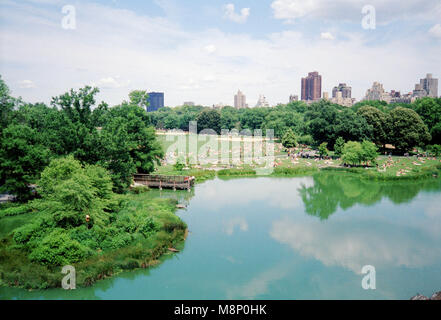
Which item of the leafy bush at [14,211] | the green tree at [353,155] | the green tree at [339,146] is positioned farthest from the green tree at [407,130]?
the leafy bush at [14,211]

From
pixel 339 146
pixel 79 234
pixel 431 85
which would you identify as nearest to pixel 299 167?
pixel 339 146

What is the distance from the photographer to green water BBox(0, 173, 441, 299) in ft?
43.4

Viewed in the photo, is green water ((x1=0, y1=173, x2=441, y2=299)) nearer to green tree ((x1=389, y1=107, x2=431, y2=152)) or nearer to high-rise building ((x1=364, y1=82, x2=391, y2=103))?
green tree ((x1=389, y1=107, x2=431, y2=152))

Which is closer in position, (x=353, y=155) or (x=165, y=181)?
(x=165, y=181)

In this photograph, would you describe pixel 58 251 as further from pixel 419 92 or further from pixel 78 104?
pixel 419 92

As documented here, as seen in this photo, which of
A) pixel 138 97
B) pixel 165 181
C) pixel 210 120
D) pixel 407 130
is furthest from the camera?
pixel 210 120

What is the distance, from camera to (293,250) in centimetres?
1681

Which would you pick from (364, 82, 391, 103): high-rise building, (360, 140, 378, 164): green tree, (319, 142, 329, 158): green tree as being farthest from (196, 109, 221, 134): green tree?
(364, 82, 391, 103): high-rise building

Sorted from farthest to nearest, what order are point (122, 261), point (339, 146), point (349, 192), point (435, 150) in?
point (435, 150)
point (339, 146)
point (349, 192)
point (122, 261)

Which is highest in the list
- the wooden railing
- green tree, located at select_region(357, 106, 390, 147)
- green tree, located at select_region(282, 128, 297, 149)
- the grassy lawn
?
green tree, located at select_region(357, 106, 390, 147)

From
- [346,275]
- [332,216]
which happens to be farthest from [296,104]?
[346,275]

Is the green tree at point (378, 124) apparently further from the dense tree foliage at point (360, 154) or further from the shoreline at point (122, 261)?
the shoreline at point (122, 261)
